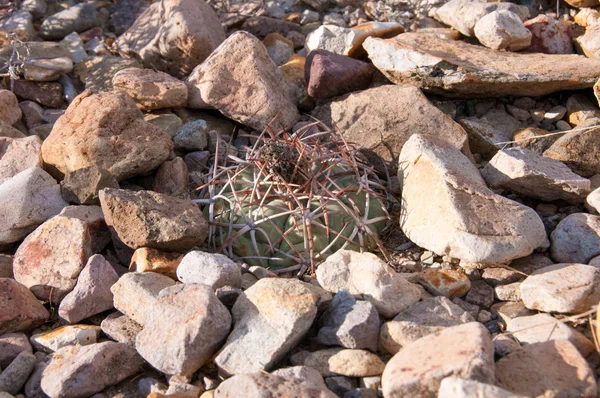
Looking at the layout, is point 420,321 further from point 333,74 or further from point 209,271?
point 333,74

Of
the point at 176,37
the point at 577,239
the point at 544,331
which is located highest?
the point at 176,37

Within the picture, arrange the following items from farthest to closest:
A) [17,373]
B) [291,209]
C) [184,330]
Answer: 1. [291,209]
2. [17,373]
3. [184,330]

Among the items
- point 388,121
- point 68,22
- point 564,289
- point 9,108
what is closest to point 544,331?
point 564,289

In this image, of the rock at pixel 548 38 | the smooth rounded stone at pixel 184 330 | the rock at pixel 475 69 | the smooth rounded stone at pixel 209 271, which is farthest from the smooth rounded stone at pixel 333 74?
the smooth rounded stone at pixel 184 330

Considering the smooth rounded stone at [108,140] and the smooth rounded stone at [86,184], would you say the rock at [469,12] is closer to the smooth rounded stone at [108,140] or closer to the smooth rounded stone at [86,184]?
the smooth rounded stone at [108,140]

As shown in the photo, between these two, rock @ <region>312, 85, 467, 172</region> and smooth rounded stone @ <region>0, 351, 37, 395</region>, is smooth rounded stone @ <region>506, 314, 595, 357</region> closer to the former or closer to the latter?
rock @ <region>312, 85, 467, 172</region>

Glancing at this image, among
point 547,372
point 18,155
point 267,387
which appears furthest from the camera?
point 18,155

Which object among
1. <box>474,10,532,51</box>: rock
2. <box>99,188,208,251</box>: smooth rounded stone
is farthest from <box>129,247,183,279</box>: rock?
<box>474,10,532,51</box>: rock

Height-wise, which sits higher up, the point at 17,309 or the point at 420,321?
the point at 17,309
